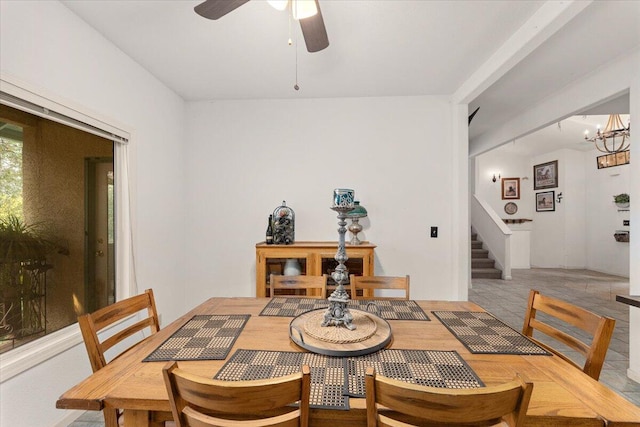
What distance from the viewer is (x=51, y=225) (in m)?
1.73

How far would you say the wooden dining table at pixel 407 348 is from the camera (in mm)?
760

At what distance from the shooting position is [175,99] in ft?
9.36

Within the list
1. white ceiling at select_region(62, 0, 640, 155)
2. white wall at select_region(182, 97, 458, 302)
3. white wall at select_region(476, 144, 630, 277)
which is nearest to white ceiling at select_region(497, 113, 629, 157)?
white wall at select_region(476, 144, 630, 277)

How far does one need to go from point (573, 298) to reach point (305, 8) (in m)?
5.28

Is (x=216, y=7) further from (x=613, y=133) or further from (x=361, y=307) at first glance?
(x=613, y=133)

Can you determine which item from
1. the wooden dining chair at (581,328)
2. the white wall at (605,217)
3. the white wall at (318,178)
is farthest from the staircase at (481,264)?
the wooden dining chair at (581,328)

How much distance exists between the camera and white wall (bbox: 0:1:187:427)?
1447 mm

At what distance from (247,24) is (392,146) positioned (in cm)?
172

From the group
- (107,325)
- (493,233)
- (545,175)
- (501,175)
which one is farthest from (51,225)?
(545,175)

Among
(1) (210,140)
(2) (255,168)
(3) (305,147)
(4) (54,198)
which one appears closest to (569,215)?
(3) (305,147)

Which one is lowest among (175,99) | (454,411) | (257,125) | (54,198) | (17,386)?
(17,386)

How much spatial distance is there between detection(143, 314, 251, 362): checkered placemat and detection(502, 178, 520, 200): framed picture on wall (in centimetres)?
823

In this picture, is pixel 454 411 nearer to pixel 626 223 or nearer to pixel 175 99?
pixel 175 99

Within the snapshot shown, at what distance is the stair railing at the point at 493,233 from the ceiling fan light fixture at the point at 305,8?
18.8 ft
